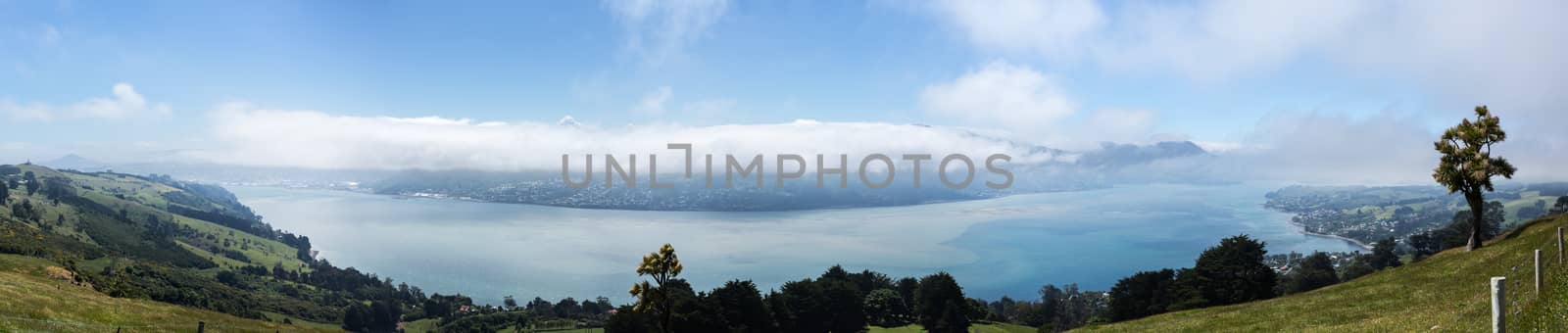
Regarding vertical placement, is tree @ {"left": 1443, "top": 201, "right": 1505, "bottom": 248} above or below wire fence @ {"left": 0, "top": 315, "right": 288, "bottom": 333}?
below

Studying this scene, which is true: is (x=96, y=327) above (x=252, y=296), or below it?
above

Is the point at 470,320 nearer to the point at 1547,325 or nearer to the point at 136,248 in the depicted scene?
the point at 136,248

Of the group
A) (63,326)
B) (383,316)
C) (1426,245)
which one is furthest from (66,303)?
(1426,245)

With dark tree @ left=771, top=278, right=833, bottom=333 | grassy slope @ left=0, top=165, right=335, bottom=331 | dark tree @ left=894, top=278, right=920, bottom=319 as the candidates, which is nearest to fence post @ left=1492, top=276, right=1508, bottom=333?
grassy slope @ left=0, top=165, right=335, bottom=331

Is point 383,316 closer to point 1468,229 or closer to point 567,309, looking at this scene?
point 567,309

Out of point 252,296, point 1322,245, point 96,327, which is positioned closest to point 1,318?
point 96,327

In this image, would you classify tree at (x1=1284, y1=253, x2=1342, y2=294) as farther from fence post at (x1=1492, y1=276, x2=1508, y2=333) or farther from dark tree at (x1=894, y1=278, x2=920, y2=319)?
fence post at (x1=1492, y1=276, x2=1508, y2=333)
